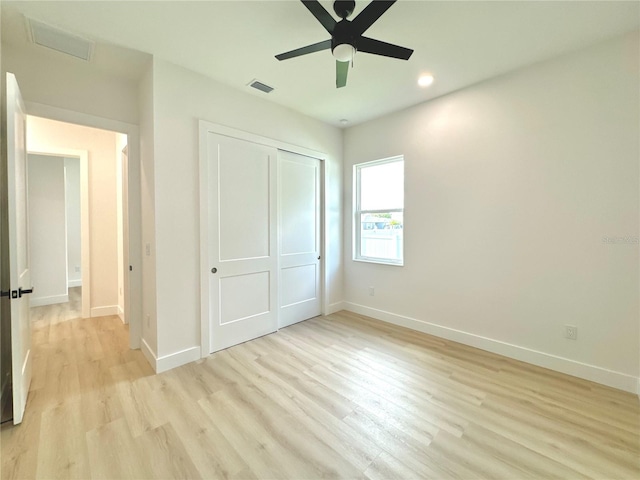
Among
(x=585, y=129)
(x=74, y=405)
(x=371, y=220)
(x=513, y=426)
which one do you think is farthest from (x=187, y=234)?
(x=585, y=129)

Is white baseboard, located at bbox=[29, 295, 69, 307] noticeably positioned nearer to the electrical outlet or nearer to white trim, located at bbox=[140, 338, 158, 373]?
white trim, located at bbox=[140, 338, 158, 373]

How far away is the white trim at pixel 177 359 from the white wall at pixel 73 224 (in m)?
4.92

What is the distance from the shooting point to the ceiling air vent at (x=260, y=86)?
2.79m

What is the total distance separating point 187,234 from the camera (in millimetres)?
2598

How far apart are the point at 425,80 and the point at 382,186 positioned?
1.40 metres

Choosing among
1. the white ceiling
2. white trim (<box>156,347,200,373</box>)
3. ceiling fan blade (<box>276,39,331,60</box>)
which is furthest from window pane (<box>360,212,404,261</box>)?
white trim (<box>156,347,200,373</box>)

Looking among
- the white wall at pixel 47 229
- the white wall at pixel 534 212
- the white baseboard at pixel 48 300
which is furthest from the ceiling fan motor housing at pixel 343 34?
the white baseboard at pixel 48 300

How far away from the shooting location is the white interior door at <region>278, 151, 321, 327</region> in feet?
11.4

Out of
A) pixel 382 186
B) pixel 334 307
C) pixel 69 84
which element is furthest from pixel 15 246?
pixel 382 186

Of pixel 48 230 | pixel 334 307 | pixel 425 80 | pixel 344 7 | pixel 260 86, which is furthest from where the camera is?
pixel 48 230

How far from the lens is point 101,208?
3955mm

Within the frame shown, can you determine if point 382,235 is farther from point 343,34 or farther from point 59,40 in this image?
point 59,40

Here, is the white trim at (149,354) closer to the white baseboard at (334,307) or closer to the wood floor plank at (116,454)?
the wood floor plank at (116,454)

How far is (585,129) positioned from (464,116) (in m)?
1.02
